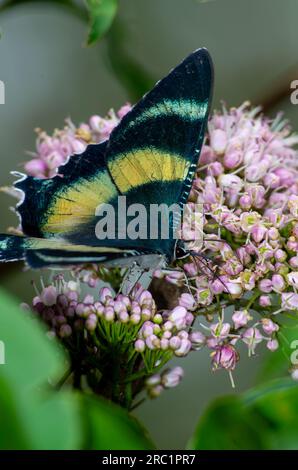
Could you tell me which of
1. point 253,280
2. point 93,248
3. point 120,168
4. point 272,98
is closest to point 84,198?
point 120,168

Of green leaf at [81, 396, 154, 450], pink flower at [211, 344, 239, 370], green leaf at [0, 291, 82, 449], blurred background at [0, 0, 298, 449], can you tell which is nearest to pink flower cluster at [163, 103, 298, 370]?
pink flower at [211, 344, 239, 370]

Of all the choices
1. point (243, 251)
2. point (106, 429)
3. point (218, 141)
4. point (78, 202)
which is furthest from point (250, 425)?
point (218, 141)

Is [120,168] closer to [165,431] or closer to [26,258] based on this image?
[26,258]

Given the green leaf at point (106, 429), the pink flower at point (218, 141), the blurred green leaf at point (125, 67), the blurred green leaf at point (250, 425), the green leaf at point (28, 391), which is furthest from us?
the blurred green leaf at point (125, 67)

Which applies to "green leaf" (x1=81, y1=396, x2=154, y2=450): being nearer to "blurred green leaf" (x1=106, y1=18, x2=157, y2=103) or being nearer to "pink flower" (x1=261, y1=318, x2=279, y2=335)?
"pink flower" (x1=261, y1=318, x2=279, y2=335)

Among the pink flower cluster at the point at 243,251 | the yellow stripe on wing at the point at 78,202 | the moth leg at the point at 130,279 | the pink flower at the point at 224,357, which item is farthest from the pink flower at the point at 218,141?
the pink flower at the point at 224,357

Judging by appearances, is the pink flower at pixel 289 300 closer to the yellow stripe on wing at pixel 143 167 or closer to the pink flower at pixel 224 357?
the pink flower at pixel 224 357
